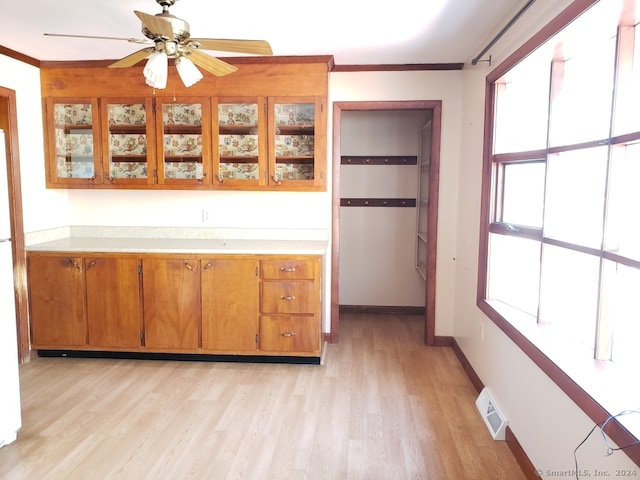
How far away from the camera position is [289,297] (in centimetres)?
333

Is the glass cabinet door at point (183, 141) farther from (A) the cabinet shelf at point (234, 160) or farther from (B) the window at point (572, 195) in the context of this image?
(B) the window at point (572, 195)

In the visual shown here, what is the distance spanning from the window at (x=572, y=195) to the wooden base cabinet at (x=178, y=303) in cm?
136

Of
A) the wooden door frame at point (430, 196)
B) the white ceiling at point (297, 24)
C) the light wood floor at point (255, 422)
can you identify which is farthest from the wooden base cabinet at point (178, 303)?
the white ceiling at point (297, 24)

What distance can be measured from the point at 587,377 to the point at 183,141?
3132mm

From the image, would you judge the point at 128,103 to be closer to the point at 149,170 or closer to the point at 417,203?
the point at 149,170

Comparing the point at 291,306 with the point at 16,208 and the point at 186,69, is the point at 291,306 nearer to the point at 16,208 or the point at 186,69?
the point at 186,69

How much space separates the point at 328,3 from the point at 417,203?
8.49ft

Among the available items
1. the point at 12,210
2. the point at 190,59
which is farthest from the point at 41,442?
the point at 190,59

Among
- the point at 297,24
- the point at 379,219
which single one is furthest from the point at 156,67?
the point at 379,219

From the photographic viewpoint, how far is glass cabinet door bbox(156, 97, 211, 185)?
139 inches

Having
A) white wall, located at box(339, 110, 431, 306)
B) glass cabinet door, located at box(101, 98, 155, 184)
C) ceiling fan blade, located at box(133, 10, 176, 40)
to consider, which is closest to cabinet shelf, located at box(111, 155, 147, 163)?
glass cabinet door, located at box(101, 98, 155, 184)

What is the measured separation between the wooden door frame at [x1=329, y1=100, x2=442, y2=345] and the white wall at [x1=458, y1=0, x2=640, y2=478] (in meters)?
0.20

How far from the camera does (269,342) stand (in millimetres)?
3381

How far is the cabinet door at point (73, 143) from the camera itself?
11.9ft
